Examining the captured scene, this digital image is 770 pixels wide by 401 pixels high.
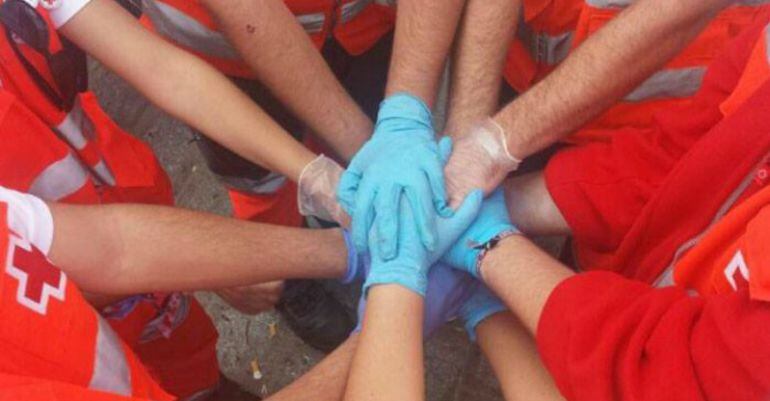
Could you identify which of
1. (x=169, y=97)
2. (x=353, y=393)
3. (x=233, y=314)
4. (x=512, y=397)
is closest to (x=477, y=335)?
(x=512, y=397)

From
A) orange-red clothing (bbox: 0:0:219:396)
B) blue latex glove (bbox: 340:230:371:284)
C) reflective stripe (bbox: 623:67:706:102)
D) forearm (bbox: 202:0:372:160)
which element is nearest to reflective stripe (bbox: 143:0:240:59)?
forearm (bbox: 202:0:372:160)

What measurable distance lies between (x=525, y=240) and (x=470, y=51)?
0.42 m

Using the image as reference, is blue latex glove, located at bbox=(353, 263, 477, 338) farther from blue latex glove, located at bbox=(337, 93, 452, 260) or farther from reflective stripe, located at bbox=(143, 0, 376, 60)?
reflective stripe, located at bbox=(143, 0, 376, 60)

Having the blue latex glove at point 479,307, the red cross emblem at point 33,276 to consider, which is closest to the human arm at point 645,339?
the blue latex glove at point 479,307

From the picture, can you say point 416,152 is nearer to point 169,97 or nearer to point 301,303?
point 169,97

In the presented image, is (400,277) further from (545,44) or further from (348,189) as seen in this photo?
(545,44)

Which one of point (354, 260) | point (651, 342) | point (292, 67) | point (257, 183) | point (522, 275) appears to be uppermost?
point (292, 67)

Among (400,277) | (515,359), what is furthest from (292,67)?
(515,359)

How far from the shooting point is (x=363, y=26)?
5.86 ft

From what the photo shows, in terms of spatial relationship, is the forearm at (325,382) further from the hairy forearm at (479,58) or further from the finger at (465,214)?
the hairy forearm at (479,58)

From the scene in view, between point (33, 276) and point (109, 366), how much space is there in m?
0.17

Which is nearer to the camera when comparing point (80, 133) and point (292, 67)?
point (80, 133)

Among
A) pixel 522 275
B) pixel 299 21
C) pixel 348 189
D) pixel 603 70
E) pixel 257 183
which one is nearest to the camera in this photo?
pixel 522 275

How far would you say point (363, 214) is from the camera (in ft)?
4.82
